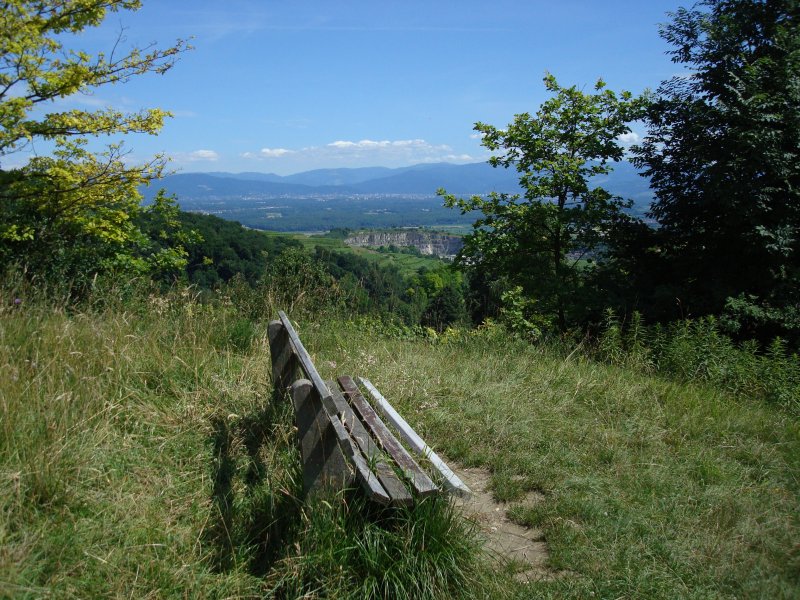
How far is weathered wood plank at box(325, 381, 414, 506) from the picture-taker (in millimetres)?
2424

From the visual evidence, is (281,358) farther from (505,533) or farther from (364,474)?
(505,533)

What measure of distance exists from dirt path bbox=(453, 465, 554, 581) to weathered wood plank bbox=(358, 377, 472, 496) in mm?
92

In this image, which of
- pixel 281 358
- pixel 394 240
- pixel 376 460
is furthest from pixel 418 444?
pixel 394 240

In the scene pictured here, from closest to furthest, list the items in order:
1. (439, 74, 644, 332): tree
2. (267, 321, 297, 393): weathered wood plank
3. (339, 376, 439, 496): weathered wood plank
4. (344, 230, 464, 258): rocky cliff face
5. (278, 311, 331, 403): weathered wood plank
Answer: (339, 376, 439, 496): weathered wood plank
(278, 311, 331, 403): weathered wood plank
(267, 321, 297, 393): weathered wood plank
(439, 74, 644, 332): tree
(344, 230, 464, 258): rocky cliff face

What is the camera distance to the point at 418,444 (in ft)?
10.6

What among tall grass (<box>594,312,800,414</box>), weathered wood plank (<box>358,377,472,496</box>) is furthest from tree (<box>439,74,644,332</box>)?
weathered wood plank (<box>358,377,472,496</box>)

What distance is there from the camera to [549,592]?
235 centimetres

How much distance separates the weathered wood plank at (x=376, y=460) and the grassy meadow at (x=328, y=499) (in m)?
0.09

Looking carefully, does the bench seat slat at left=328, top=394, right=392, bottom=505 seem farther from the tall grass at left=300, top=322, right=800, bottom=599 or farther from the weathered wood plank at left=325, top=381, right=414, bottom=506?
the tall grass at left=300, top=322, right=800, bottom=599

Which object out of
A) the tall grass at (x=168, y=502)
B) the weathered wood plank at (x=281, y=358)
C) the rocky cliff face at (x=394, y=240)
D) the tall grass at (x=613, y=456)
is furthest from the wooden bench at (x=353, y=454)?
the rocky cliff face at (x=394, y=240)

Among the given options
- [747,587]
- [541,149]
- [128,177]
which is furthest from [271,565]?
[541,149]

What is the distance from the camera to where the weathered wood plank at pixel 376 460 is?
242 cm

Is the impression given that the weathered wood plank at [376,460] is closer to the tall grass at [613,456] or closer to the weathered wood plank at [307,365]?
the weathered wood plank at [307,365]

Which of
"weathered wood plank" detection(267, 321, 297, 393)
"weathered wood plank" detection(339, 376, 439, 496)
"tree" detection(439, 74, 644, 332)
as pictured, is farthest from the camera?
"tree" detection(439, 74, 644, 332)
